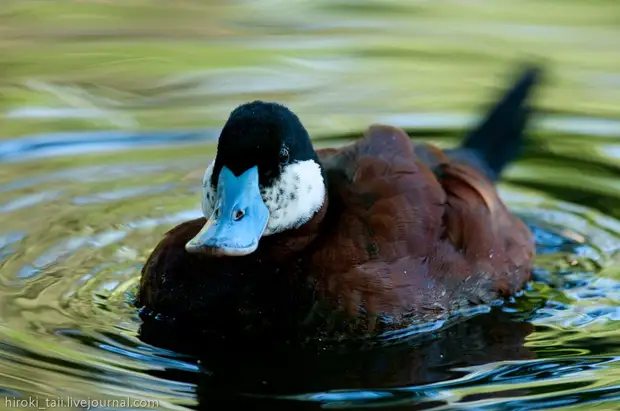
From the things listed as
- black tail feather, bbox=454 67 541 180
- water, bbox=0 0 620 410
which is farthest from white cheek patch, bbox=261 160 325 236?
black tail feather, bbox=454 67 541 180

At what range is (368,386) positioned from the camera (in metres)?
4.76

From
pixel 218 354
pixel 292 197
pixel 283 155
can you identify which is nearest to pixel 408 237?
pixel 292 197

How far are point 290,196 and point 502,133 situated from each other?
6.71 ft

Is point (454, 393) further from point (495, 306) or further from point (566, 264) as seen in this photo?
point (566, 264)

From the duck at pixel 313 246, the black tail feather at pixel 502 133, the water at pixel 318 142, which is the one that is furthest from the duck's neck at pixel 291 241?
the black tail feather at pixel 502 133

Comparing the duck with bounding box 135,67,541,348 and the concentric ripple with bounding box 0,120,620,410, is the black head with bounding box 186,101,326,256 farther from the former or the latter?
the concentric ripple with bounding box 0,120,620,410

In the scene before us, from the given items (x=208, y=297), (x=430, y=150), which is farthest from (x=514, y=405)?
(x=430, y=150)

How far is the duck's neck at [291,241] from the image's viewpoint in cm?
530

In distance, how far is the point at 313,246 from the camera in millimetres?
5320

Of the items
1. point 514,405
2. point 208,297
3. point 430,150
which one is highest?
point 430,150

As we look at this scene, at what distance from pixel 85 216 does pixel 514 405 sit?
9.60ft

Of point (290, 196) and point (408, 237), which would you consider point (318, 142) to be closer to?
point (408, 237)

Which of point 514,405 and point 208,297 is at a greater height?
point 208,297

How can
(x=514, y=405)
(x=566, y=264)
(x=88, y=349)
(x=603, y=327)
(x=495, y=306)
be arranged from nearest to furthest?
(x=514, y=405) < (x=88, y=349) < (x=603, y=327) < (x=495, y=306) < (x=566, y=264)
